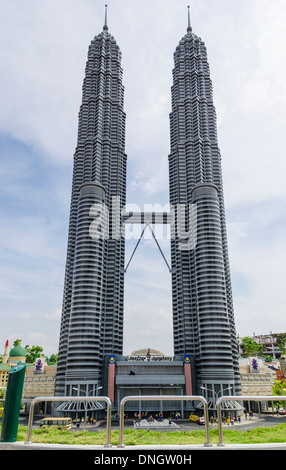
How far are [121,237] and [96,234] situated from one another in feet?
Result: 61.5

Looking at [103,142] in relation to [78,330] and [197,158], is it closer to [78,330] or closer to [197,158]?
[197,158]

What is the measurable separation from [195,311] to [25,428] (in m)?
105

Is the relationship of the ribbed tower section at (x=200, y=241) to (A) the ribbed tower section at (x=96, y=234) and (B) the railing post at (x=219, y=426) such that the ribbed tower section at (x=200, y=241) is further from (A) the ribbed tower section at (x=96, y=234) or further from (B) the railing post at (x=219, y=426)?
(B) the railing post at (x=219, y=426)

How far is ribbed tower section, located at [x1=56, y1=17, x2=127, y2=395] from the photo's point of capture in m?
97.2

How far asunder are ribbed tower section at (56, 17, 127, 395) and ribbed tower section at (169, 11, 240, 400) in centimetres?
2410

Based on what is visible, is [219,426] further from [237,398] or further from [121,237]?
[121,237]

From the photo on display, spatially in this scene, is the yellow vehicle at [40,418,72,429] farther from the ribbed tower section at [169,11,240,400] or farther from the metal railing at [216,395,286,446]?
the ribbed tower section at [169,11,240,400]

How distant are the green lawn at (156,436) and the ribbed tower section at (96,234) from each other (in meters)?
92.7

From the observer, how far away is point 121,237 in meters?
126

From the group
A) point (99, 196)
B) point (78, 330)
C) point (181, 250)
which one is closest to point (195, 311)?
point (181, 250)

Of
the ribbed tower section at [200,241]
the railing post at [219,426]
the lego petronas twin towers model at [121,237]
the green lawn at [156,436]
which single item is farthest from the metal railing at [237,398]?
the lego petronas twin towers model at [121,237]

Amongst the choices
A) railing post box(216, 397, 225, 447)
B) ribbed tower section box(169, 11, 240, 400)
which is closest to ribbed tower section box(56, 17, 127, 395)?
ribbed tower section box(169, 11, 240, 400)

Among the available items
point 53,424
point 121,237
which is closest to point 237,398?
point 53,424

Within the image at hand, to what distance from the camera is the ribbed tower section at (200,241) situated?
95000 mm
